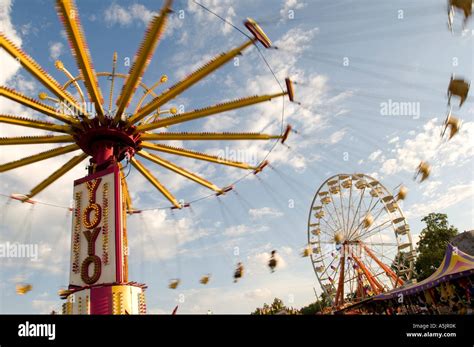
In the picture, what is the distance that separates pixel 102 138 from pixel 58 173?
4.72 meters

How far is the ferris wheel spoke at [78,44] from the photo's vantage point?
12789mm

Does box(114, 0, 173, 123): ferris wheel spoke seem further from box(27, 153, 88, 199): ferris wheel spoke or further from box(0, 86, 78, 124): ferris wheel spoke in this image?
box(27, 153, 88, 199): ferris wheel spoke

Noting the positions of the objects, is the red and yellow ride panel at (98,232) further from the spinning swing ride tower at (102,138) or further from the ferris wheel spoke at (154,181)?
the ferris wheel spoke at (154,181)

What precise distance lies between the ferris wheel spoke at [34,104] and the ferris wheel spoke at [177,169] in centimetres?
409

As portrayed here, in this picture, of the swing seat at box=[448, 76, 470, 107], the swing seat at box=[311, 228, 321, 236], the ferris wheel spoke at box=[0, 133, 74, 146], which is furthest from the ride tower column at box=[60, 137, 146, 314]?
the swing seat at box=[311, 228, 321, 236]

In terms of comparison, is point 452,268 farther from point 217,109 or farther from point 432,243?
point 432,243

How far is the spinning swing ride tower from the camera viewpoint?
14.1 meters

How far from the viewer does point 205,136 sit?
1777 cm

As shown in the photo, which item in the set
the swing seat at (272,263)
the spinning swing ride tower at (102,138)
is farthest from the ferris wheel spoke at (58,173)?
the swing seat at (272,263)

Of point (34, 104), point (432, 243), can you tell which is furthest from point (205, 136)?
point (432, 243)
